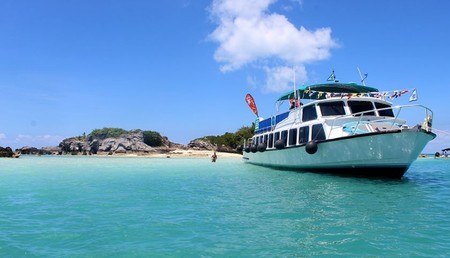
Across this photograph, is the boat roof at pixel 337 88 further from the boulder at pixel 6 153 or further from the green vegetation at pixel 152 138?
the green vegetation at pixel 152 138

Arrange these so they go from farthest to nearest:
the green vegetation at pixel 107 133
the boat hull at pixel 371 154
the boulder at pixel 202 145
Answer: the green vegetation at pixel 107 133 < the boulder at pixel 202 145 < the boat hull at pixel 371 154

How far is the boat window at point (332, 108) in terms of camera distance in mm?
20891

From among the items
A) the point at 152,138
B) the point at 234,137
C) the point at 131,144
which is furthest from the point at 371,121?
the point at 152,138

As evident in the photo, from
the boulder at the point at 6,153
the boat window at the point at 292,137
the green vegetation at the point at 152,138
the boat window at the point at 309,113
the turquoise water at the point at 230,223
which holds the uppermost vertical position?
the green vegetation at the point at 152,138

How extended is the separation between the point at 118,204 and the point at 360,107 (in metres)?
14.9

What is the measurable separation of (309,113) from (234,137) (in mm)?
59906

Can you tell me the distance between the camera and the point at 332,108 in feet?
68.9

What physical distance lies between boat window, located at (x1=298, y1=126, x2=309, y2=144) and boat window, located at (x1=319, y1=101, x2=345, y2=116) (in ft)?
4.67

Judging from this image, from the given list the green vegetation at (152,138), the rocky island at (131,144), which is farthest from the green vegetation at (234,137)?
the green vegetation at (152,138)

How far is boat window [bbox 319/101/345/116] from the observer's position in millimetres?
20891

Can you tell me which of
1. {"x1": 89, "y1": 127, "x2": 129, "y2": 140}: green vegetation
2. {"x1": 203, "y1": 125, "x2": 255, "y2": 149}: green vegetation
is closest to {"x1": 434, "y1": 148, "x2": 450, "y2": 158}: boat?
{"x1": 203, "y1": 125, "x2": 255, "y2": 149}: green vegetation

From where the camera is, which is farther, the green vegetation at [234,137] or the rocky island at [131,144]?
the rocky island at [131,144]

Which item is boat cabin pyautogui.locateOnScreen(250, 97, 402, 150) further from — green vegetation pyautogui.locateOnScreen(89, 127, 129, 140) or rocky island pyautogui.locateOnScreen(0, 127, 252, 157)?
green vegetation pyautogui.locateOnScreen(89, 127, 129, 140)

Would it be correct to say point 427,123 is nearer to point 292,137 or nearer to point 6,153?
point 292,137
